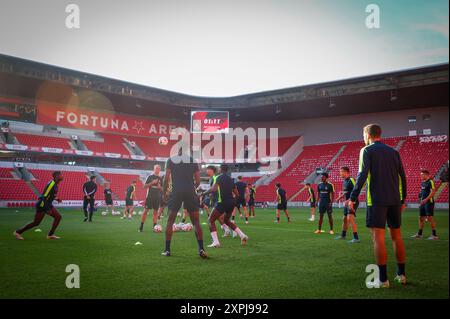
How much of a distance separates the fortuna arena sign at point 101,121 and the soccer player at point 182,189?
33368mm

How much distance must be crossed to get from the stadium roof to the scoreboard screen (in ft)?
12.4

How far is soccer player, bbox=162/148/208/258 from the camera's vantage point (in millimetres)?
7191

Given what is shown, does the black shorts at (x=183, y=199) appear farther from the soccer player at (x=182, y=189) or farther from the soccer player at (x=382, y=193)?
the soccer player at (x=382, y=193)

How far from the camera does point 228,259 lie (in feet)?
22.8

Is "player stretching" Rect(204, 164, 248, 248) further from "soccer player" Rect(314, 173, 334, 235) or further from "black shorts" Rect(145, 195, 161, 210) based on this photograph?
"black shorts" Rect(145, 195, 161, 210)

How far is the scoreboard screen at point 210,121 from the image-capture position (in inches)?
1444

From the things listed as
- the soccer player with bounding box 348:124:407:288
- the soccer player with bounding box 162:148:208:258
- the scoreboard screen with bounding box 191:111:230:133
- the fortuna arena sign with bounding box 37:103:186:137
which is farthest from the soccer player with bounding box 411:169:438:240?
the fortuna arena sign with bounding box 37:103:186:137

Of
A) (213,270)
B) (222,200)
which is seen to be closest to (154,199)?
(222,200)

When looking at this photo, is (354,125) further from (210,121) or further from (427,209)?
(427,209)

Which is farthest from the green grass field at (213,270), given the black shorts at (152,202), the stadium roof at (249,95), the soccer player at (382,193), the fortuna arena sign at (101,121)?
the fortuna arena sign at (101,121)

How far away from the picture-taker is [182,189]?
7199 mm
